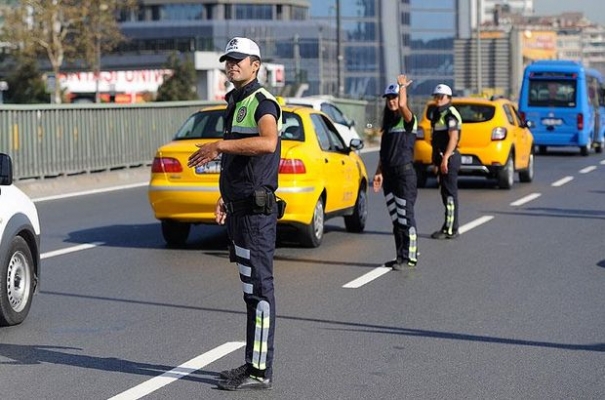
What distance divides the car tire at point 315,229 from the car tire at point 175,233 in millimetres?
1373

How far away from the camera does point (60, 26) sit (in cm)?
7169

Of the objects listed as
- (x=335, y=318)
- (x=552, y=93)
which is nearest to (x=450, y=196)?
(x=335, y=318)

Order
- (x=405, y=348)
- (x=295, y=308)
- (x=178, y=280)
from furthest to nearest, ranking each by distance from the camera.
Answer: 1. (x=178, y=280)
2. (x=295, y=308)
3. (x=405, y=348)

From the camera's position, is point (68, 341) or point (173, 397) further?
point (68, 341)

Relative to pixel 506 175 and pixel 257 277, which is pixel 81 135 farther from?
pixel 257 277

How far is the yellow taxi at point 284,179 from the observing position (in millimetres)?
14352

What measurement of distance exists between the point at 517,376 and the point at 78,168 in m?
19.0


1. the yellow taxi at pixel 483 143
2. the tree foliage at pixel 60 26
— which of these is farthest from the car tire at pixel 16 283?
the tree foliage at pixel 60 26

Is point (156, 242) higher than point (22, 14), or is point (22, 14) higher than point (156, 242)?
point (22, 14)

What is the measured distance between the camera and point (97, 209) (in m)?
20.7

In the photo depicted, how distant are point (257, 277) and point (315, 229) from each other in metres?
7.19

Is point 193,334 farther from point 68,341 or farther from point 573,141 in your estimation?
point 573,141

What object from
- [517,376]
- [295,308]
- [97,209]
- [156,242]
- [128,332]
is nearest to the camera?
[517,376]

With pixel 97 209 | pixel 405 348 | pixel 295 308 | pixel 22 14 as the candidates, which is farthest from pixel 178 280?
pixel 22 14
